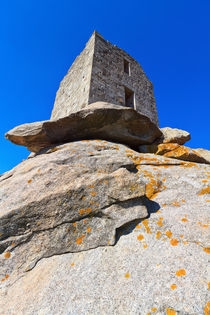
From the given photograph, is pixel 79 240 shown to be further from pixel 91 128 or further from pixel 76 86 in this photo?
pixel 76 86

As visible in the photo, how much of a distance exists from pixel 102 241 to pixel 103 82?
8763 mm

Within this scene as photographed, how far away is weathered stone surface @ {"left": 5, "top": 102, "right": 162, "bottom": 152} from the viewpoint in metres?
4.90

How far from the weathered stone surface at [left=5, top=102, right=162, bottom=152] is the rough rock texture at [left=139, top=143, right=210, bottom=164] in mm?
406

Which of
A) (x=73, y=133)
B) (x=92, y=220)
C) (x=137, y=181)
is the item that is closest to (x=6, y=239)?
(x=92, y=220)

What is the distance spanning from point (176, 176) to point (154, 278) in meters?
2.38

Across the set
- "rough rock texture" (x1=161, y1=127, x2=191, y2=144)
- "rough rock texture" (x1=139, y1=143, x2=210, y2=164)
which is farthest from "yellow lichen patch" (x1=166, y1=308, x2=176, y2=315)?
"rough rock texture" (x1=161, y1=127, x2=191, y2=144)

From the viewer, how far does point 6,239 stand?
2.52m

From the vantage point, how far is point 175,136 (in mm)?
5988

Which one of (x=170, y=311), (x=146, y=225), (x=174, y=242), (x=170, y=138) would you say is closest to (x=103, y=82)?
(x=170, y=138)

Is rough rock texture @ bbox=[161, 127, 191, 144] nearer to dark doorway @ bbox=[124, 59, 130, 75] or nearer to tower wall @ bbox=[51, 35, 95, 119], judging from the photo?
tower wall @ bbox=[51, 35, 95, 119]

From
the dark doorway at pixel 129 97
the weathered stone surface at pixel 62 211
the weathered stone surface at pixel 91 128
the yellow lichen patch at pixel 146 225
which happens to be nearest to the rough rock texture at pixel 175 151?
the weathered stone surface at pixel 91 128

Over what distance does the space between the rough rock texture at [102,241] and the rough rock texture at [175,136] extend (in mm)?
2352

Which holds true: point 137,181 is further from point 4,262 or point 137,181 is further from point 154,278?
point 4,262

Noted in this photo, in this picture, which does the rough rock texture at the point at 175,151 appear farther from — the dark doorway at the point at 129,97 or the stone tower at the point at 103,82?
the dark doorway at the point at 129,97
